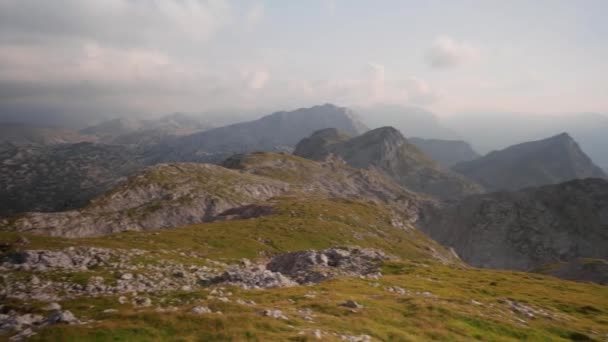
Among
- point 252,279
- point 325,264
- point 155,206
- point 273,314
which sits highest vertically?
point 273,314

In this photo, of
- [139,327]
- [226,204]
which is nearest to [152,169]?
[226,204]

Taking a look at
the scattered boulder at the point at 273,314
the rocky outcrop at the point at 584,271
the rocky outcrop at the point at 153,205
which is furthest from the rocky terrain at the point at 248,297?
the rocky outcrop at the point at 584,271

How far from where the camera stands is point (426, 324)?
2983 cm

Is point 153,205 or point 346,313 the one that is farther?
point 153,205

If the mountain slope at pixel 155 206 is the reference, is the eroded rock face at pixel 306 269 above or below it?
above

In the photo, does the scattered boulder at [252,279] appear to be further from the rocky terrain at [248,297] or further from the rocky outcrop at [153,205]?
the rocky outcrop at [153,205]

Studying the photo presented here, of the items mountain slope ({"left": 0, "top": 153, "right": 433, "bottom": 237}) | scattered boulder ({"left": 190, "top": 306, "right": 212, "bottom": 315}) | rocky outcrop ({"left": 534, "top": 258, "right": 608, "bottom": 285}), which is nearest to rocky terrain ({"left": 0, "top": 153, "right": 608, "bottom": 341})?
scattered boulder ({"left": 190, "top": 306, "right": 212, "bottom": 315})

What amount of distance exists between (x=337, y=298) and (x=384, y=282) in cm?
1524

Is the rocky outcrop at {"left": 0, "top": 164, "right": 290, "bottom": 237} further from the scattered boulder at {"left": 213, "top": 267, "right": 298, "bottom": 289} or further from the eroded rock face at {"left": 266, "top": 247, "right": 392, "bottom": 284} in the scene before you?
the scattered boulder at {"left": 213, "top": 267, "right": 298, "bottom": 289}

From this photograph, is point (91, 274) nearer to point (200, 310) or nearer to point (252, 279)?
point (252, 279)

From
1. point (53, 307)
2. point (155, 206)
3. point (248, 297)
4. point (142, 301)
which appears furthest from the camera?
point (155, 206)

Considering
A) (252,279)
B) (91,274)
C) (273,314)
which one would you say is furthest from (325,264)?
(273,314)

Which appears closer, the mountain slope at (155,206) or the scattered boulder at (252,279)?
the scattered boulder at (252,279)

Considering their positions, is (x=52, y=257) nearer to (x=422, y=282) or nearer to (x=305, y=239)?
(x=422, y=282)
